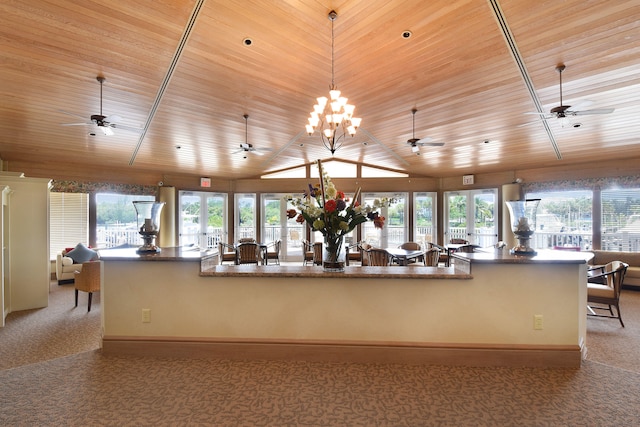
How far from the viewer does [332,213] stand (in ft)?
8.04

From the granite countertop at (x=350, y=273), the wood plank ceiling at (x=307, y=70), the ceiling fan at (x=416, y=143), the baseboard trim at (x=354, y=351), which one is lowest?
the baseboard trim at (x=354, y=351)

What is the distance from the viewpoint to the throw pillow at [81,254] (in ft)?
19.9

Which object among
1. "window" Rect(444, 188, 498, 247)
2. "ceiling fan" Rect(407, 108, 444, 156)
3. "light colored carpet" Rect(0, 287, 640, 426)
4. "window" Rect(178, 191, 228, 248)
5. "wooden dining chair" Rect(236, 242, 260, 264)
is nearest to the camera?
"light colored carpet" Rect(0, 287, 640, 426)

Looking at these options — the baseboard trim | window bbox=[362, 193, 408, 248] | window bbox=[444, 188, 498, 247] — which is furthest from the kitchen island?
window bbox=[362, 193, 408, 248]

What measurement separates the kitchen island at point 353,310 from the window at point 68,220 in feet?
17.3

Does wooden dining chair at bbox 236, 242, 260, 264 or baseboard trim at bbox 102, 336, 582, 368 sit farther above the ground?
wooden dining chair at bbox 236, 242, 260, 264

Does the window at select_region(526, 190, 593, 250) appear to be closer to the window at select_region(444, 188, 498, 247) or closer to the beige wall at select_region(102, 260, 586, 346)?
the window at select_region(444, 188, 498, 247)

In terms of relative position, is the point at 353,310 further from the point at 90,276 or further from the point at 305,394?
the point at 90,276

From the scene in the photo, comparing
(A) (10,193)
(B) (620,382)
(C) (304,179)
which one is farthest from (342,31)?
(C) (304,179)

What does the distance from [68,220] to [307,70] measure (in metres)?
6.54

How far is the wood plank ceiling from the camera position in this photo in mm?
2738

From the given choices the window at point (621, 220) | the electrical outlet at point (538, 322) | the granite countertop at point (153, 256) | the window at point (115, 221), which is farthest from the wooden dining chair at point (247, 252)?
the window at point (621, 220)

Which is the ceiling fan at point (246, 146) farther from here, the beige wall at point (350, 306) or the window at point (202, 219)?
the window at point (202, 219)

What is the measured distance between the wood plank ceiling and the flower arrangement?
1746 mm
